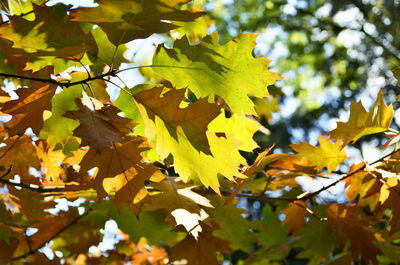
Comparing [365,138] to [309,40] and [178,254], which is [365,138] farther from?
[178,254]

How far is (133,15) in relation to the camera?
1.05m

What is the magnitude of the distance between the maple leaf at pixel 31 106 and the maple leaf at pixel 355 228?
126 cm

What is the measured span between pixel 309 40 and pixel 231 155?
987 centimetres

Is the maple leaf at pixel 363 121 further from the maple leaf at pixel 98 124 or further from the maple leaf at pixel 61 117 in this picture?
the maple leaf at pixel 61 117

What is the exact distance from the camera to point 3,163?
171cm

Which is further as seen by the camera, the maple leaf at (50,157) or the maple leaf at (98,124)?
the maple leaf at (50,157)

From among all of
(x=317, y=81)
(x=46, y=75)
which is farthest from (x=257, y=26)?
(x=46, y=75)

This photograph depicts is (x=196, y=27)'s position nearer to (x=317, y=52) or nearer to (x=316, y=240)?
(x=316, y=240)

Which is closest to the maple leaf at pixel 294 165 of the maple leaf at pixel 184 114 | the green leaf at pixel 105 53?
the maple leaf at pixel 184 114

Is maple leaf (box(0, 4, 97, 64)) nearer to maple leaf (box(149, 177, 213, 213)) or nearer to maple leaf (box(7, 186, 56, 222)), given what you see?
maple leaf (box(149, 177, 213, 213))

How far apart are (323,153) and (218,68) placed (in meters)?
0.76

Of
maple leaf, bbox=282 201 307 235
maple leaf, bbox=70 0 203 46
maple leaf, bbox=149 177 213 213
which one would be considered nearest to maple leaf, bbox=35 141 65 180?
maple leaf, bbox=149 177 213 213

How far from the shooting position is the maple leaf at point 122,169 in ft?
3.93

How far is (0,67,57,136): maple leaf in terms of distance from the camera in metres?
1.19
